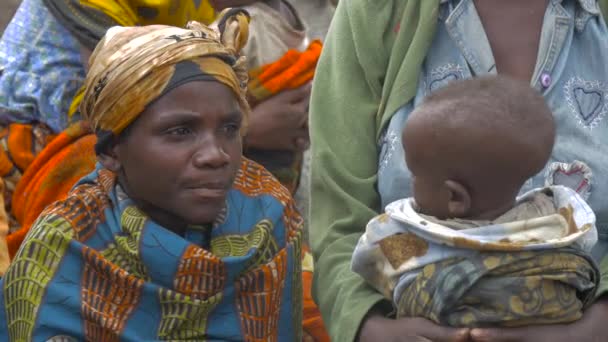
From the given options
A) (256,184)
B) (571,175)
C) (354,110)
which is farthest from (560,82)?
(256,184)

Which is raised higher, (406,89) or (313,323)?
(406,89)

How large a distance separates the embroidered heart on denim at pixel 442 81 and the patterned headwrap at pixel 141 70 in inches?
20.8

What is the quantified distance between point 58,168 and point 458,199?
1.77 m

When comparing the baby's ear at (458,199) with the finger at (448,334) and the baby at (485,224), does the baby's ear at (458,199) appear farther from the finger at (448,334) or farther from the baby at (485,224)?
the finger at (448,334)

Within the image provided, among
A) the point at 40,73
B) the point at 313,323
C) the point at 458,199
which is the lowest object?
the point at 313,323

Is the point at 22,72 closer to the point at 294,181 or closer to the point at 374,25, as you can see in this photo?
the point at 294,181

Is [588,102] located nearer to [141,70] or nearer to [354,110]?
[354,110]

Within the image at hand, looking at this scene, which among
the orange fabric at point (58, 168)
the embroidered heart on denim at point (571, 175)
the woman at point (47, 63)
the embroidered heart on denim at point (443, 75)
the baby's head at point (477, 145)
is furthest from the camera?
the woman at point (47, 63)

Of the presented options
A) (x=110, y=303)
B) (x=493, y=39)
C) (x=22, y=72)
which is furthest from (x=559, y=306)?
(x=22, y=72)

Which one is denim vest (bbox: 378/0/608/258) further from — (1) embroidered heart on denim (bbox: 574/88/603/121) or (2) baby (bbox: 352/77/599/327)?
(2) baby (bbox: 352/77/599/327)

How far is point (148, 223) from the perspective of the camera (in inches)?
118

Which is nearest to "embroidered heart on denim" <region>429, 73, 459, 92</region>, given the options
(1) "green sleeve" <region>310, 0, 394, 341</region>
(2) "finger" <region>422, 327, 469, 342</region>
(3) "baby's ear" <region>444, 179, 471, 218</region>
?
(1) "green sleeve" <region>310, 0, 394, 341</region>

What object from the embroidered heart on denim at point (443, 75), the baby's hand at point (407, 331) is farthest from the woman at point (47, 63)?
the baby's hand at point (407, 331)

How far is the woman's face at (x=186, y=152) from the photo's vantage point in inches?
116
